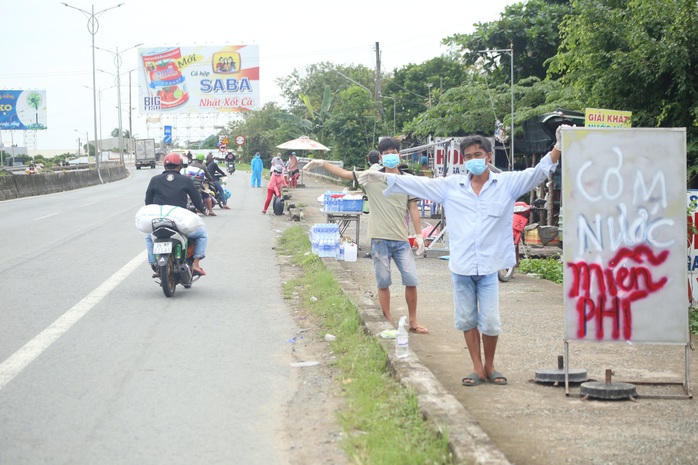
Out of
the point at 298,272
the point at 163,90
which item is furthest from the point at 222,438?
the point at 163,90

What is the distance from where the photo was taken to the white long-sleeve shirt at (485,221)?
20.7ft

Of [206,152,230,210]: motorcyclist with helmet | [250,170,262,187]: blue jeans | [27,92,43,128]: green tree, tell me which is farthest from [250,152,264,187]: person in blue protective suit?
[27,92,43,128]: green tree

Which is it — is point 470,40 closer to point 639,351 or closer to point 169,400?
point 639,351

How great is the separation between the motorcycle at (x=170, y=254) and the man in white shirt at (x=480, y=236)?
4.48 meters

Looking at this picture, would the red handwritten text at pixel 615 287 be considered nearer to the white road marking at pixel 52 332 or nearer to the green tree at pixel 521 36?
the white road marking at pixel 52 332

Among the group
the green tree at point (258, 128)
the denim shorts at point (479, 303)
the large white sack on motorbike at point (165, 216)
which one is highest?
the green tree at point (258, 128)

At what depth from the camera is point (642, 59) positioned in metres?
11.9

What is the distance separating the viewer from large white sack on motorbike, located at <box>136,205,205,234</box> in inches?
414

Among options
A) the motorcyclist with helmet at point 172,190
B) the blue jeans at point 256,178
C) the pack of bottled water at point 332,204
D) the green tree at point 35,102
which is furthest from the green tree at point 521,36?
the green tree at point 35,102

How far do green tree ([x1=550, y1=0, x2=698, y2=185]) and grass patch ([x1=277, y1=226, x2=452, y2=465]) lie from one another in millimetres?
5423

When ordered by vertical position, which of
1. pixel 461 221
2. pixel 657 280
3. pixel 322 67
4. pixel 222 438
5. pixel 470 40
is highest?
pixel 322 67

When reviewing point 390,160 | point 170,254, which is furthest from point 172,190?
point 390,160

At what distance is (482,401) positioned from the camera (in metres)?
5.96

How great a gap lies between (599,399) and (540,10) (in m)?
20.2
